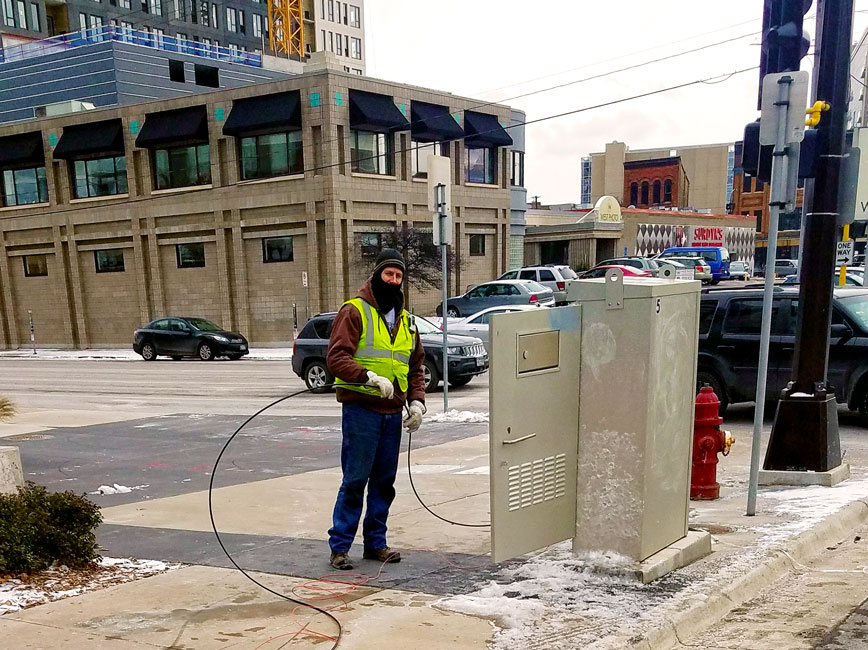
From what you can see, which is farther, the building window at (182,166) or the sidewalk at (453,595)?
the building window at (182,166)

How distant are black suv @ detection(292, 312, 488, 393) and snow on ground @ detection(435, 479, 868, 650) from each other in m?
9.35

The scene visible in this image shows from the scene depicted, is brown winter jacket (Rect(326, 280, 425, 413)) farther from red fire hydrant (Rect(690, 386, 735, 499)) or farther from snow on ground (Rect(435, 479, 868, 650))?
red fire hydrant (Rect(690, 386, 735, 499))

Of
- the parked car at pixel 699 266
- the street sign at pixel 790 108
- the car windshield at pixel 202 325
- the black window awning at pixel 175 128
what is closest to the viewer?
the street sign at pixel 790 108

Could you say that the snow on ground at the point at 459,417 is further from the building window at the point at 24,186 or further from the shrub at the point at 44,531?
the building window at the point at 24,186

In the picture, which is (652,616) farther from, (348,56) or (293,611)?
(348,56)

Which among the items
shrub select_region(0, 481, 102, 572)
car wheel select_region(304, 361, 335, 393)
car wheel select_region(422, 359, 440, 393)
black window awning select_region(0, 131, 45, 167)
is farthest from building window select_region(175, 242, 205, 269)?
shrub select_region(0, 481, 102, 572)

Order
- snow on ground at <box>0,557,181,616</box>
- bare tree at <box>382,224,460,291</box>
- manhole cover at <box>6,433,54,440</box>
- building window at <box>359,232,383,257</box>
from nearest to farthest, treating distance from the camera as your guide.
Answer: snow on ground at <box>0,557,181,616</box> < manhole cover at <box>6,433,54,440</box> < building window at <box>359,232,383,257</box> < bare tree at <box>382,224,460,291</box>

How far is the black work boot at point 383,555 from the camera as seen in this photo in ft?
15.8

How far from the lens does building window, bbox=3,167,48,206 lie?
1380 inches

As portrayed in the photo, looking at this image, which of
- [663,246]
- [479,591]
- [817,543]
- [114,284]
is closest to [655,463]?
[479,591]

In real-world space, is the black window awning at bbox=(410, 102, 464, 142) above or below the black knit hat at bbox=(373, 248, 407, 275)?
above

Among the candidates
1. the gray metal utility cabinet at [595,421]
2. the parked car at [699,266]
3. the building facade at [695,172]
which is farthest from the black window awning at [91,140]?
the building facade at [695,172]

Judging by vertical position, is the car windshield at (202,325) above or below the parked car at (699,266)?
below

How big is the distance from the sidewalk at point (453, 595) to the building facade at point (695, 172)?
75.0m
